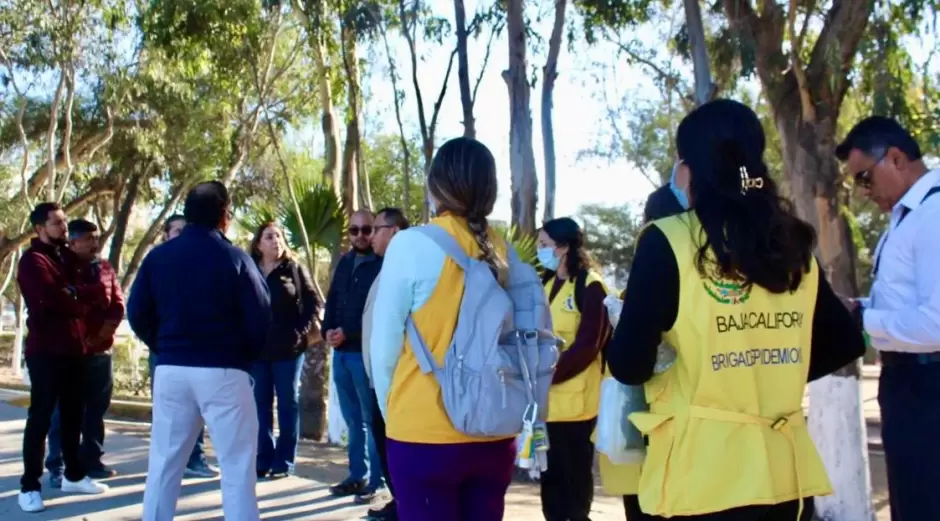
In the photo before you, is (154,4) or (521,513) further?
(154,4)

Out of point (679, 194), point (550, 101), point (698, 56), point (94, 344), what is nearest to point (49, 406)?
point (94, 344)

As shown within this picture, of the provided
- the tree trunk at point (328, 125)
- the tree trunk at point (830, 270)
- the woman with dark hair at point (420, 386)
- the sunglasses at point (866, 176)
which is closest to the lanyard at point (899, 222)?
the sunglasses at point (866, 176)

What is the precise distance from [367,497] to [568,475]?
1765 millimetres

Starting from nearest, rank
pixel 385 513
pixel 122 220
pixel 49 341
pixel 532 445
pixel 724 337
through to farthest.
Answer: pixel 724 337
pixel 532 445
pixel 385 513
pixel 49 341
pixel 122 220

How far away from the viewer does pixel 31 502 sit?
20.0ft

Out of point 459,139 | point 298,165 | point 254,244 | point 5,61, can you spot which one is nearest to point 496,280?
point 459,139

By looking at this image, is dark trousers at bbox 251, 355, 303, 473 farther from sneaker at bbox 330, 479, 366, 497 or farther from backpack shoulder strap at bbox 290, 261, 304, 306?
sneaker at bbox 330, 479, 366, 497

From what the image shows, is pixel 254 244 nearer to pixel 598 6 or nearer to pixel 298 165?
pixel 598 6

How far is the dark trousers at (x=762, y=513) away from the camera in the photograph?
2.50 metres

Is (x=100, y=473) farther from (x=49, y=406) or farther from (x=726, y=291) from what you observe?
(x=726, y=291)

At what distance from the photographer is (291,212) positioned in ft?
41.1

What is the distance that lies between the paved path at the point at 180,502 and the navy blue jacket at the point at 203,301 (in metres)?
1.69

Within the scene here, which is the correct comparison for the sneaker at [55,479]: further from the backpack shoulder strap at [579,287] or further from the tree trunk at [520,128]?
the tree trunk at [520,128]

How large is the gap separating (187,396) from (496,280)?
2.11 metres
